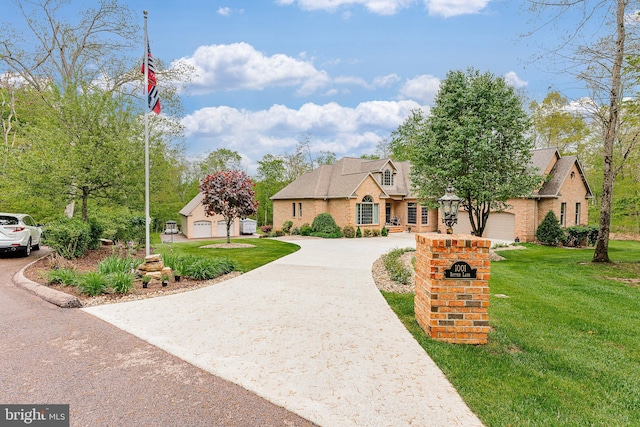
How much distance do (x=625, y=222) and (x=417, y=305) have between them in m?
29.8

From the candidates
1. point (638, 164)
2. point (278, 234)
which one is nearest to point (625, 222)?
point (638, 164)

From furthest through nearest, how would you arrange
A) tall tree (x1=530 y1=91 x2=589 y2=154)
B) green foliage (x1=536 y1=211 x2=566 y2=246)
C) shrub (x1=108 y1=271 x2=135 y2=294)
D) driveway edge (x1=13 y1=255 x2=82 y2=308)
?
tall tree (x1=530 y1=91 x2=589 y2=154) → green foliage (x1=536 y1=211 x2=566 y2=246) → shrub (x1=108 y1=271 x2=135 y2=294) → driveway edge (x1=13 y1=255 x2=82 y2=308)

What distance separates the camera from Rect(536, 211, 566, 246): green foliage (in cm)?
1917

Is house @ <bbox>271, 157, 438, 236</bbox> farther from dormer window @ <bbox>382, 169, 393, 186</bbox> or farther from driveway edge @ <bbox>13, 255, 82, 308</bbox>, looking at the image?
driveway edge @ <bbox>13, 255, 82, 308</bbox>

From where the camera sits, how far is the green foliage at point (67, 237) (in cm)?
996

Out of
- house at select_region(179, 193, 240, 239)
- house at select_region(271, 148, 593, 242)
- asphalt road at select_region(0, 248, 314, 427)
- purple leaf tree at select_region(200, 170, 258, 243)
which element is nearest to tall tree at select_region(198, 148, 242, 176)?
house at select_region(179, 193, 240, 239)

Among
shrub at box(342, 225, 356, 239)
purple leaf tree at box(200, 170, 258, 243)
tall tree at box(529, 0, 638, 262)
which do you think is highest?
tall tree at box(529, 0, 638, 262)

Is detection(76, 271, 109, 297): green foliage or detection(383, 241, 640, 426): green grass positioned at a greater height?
detection(76, 271, 109, 297): green foliage

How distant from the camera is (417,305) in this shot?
18.6ft

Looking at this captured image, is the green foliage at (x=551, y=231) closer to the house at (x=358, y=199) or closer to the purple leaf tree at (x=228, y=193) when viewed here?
the house at (x=358, y=199)

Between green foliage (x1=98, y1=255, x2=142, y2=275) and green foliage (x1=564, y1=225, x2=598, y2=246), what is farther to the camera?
green foliage (x1=564, y1=225, x2=598, y2=246)

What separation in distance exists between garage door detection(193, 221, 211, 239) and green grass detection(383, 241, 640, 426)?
2690 cm

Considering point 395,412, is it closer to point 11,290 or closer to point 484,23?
point 11,290

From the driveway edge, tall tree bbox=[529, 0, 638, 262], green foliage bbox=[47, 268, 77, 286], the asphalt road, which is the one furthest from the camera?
tall tree bbox=[529, 0, 638, 262]
